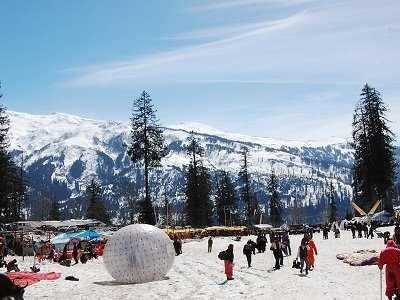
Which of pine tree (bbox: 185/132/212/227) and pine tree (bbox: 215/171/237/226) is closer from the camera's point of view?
pine tree (bbox: 185/132/212/227)

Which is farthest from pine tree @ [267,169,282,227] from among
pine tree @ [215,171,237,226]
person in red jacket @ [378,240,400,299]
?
person in red jacket @ [378,240,400,299]

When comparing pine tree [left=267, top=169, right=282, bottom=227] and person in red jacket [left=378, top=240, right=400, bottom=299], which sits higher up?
pine tree [left=267, top=169, right=282, bottom=227]

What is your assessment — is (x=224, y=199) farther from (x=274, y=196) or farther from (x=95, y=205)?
(x=95, y=205)

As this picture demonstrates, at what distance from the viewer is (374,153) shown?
2154 inches

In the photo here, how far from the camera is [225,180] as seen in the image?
260 ft

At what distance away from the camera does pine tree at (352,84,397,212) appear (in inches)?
2141

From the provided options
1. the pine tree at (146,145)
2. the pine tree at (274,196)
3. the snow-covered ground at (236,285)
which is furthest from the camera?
the pine tree at (274,196)

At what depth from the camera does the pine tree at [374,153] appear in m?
54.4

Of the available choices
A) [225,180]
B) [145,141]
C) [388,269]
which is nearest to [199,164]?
[225,180]

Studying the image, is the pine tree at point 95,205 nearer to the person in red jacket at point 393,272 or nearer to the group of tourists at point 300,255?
the group of tourists at point 300,255

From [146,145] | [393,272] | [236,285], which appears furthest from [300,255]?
[146,145]

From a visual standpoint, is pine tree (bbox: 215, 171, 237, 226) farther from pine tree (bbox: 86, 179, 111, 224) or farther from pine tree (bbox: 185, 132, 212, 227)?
pine tree (bbox: 86, 179, 111, 224)

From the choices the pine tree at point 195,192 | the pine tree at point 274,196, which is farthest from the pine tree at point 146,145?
the pine tree at point 274,196

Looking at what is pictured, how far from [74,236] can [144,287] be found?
2141cm
